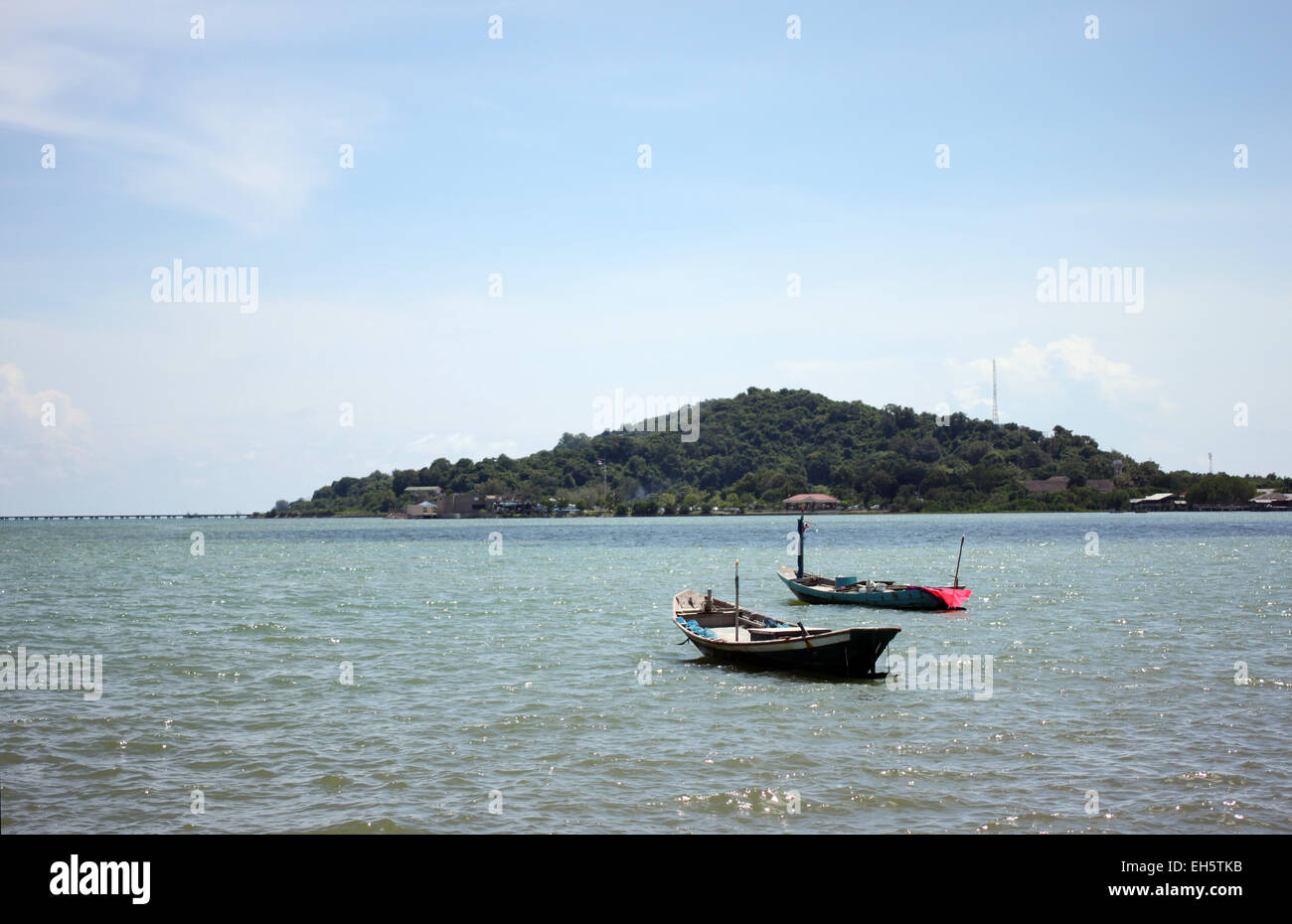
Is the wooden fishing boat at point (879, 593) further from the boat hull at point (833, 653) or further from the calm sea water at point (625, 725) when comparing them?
the boat hull at point (833, 653)

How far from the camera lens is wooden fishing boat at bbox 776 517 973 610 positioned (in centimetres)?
4247

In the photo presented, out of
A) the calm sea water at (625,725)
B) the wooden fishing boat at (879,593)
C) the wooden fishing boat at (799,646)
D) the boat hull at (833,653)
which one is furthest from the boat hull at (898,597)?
the boat hull at (833,653)

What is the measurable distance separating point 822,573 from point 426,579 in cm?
2889

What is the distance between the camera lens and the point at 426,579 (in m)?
66.4

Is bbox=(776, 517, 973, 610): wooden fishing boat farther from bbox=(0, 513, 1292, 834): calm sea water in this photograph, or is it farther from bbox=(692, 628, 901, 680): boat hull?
bbox=(692, 628, 901, 680): boat hull

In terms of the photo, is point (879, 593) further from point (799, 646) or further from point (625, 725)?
point (625, 725)

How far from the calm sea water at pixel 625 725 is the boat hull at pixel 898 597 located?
1364mm

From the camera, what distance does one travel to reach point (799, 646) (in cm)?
2619

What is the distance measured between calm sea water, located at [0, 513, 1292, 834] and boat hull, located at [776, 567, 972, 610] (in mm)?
1364

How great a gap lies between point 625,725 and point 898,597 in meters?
26.1

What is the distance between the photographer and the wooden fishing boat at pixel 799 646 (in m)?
25.4

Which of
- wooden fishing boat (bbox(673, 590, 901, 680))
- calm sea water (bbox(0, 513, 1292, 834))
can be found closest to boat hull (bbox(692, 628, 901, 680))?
wooden fishing boat (bbox(673, 590, 901, 680))
